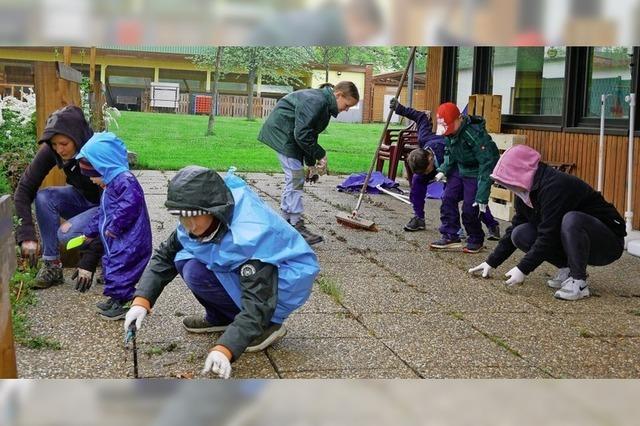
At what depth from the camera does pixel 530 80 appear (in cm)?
952

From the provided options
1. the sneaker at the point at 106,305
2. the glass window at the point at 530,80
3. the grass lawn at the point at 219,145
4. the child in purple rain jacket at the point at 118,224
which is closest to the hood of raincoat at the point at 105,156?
the child in purple rain jacket at the point at 118,224

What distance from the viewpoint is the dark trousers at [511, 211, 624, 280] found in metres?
4.99

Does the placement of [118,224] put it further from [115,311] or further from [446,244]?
[446,244]

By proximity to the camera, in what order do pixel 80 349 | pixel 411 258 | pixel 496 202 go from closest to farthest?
pixel 80 349 → pixel 411 258 → pixel 496 202

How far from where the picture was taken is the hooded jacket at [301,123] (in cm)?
699

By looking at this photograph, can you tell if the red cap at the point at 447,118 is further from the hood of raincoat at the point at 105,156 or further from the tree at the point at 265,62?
the tree at the point at 265,62

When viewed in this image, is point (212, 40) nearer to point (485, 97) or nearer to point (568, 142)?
point (568, 142)

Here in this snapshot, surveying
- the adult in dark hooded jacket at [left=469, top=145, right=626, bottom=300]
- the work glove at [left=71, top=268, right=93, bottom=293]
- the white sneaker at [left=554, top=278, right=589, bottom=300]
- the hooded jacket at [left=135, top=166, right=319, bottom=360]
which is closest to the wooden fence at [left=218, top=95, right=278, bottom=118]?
the adult in dark hooded jacket at [left=469, top=145, right=626, bottom=300]

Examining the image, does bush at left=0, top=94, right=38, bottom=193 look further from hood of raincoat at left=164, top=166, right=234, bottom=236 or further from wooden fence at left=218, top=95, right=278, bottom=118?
wooden fence at left=218, top=95, right=278, bottom=118

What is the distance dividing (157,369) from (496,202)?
20.4 feet

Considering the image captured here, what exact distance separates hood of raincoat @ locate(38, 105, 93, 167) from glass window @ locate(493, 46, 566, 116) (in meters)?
5.48

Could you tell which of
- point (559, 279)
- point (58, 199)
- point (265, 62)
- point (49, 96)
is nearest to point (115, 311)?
point (58, 199)

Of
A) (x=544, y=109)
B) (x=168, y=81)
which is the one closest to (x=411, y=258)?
(x=544, y=109)

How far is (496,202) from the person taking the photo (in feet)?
29.7
